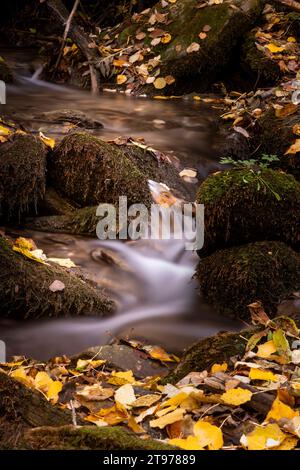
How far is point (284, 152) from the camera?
629cm

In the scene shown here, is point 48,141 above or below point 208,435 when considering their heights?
above

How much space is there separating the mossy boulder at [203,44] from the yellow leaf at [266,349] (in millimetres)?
6766

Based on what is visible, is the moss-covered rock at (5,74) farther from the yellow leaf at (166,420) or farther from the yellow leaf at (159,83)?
the yellow leaf at (166,420)

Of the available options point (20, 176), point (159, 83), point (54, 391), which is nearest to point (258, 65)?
point (159, 83)

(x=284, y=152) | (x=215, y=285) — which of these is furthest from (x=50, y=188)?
(x=284, y=152)

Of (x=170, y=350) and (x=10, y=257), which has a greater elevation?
(x=10, y=257)

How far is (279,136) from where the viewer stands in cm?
637

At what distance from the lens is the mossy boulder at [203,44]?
8953 millimetres

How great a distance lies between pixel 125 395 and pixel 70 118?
463 centimetres

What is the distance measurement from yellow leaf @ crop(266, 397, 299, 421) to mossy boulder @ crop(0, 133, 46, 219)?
3.31 metres

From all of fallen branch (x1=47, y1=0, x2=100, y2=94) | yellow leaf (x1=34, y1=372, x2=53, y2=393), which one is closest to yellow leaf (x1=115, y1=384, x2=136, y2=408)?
yellow leaf (x1=34, y1=372, x2=53, y2=393)

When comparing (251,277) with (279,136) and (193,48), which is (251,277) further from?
(193,48)

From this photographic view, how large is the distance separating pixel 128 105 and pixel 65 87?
162 cm
